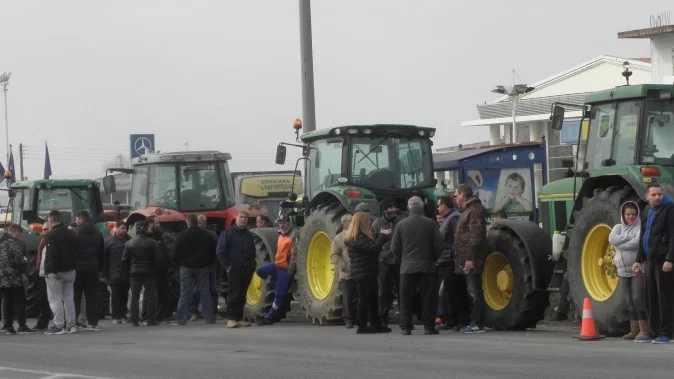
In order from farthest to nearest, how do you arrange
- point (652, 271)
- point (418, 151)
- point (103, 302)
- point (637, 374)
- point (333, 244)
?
point (103, 302) → point (418, 151) → point (333, 244) → point (652, 271) → point (637, 374)

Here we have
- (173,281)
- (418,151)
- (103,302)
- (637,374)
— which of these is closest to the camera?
(637,374)

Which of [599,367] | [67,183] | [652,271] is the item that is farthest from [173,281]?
[599,367]

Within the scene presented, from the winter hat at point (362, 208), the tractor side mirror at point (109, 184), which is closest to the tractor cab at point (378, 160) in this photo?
the winter hat at point (362, 208)

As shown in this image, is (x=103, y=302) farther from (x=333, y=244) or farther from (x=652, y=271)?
(x=652, y=271)

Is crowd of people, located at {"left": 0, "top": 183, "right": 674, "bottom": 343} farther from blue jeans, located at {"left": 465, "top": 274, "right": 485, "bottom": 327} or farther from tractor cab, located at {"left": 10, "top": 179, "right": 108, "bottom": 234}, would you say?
tractor cab, located at {"left": 10, "top": 179, "right": 108, "bottom": 234}

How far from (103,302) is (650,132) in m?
13.1

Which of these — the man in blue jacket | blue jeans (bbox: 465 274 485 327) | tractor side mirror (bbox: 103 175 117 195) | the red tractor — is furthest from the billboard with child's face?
blue jeans (bbox: 465 274 485 327)

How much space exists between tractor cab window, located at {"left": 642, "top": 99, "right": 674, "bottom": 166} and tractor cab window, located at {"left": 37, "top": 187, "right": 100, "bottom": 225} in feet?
46.3

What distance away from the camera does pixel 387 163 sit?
21.7 metres

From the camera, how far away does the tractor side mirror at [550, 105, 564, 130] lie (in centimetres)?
1750

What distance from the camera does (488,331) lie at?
18.6 meters

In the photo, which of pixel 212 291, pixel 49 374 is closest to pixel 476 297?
pixel 49 374

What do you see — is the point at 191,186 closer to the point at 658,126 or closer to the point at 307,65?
the point at 307,65

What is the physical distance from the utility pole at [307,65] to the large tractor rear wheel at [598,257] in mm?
11570
